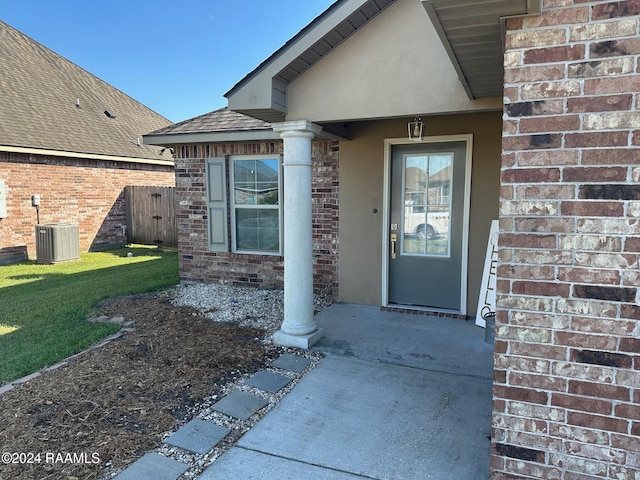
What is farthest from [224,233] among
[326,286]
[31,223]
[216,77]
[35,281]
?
[216,77]

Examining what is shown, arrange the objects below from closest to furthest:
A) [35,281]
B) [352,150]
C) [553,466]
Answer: [553,466] → [352,150] → [35,281]

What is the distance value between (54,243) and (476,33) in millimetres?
10489

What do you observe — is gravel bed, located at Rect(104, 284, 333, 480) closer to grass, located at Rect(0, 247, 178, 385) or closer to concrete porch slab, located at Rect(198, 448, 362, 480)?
concrete porch slab, located at Rect(198, 448, 362, 480)

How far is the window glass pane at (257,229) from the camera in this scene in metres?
6.84

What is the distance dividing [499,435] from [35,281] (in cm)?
870

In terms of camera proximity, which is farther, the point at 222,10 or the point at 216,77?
the point at 216,77

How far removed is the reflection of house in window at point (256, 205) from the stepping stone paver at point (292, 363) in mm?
2744

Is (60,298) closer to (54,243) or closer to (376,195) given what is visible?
(54,243)

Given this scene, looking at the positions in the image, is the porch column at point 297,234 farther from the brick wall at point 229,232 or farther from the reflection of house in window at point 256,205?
the reflection of house in window at point 256,205

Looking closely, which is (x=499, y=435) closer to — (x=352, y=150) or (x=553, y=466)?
(x=553, y=466)

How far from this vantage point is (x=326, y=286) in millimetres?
6359

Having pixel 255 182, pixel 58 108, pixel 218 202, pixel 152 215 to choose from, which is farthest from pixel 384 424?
pixel 58 108

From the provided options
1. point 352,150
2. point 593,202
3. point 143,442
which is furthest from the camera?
point 352,150

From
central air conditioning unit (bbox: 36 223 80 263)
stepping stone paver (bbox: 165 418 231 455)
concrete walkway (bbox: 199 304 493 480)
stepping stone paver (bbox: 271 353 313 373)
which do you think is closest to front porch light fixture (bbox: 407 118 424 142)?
concrete walkway (bbox: 199 304 493 480)
